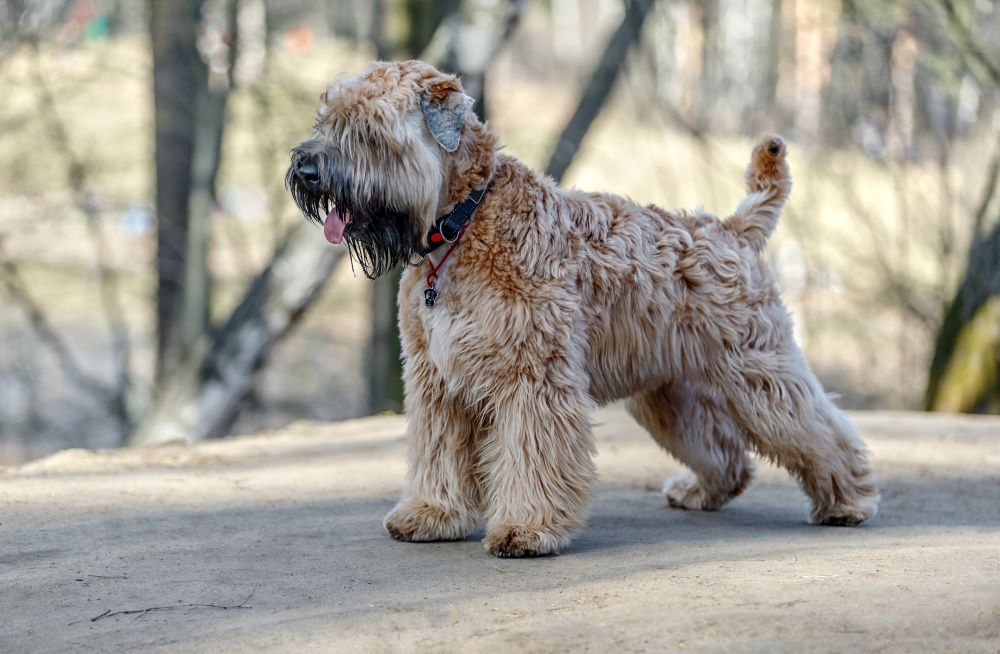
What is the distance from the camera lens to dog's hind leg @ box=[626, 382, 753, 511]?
5.96 m

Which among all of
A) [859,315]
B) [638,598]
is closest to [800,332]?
[859,315]

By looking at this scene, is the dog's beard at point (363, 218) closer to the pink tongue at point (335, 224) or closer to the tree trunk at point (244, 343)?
the pink tongue at point (335, 224)

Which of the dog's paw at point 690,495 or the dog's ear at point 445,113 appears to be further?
the dog's paw at point 690,495

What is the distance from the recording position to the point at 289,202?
623 inches

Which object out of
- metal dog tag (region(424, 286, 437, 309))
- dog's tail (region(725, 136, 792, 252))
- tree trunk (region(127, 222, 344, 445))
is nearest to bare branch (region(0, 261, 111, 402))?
tree trunk (region(127, 222, 344, 445))

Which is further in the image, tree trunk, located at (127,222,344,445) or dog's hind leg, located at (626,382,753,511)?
tree trunk, located at (127,222,344,445)

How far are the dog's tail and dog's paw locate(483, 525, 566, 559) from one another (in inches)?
69.7

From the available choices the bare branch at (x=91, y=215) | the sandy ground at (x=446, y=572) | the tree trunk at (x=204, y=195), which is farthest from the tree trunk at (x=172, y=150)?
the sandy ground at (x=446, y=572)

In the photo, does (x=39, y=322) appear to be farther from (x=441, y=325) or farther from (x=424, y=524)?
(x=441, y=325)

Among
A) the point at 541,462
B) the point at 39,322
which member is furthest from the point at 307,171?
the point at 39,322

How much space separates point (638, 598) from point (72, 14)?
12195 mm

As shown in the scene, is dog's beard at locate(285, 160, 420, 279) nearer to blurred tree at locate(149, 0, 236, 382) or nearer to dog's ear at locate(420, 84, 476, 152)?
dog's ear at locate(420, 84, 476, 152)

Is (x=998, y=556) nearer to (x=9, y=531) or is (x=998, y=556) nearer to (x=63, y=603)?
(x=63, y=603)

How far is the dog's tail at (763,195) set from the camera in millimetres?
5746
